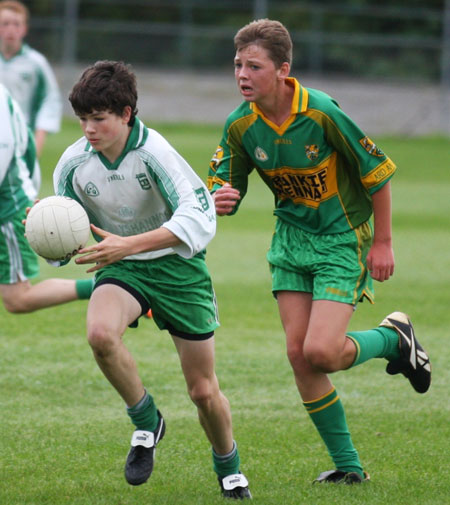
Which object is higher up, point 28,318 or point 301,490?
point 301,490

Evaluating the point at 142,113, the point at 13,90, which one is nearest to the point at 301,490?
the point at 13,90

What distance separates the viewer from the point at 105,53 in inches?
1284

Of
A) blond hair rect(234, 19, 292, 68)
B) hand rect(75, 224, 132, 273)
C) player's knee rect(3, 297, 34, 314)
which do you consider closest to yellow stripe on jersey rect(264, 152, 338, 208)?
blond hair rect(234, 19, 292, 68)

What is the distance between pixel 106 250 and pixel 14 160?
10.4 feet

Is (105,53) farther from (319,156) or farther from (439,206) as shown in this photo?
(319,156)

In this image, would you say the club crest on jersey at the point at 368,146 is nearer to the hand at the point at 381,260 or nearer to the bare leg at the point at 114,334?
the hand at the point at 381,260

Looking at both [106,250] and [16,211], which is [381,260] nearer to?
[106,250]

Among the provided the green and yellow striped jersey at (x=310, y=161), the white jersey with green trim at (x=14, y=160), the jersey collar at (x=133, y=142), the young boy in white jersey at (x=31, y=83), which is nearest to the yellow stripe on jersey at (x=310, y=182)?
the green and yellow striped jersey at (x=310, y=161)

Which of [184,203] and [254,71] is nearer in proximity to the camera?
[184,203]

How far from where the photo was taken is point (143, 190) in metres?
4.55

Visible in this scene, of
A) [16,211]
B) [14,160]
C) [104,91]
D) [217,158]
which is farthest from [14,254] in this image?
[104,91]

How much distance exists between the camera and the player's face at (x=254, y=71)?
4777mm

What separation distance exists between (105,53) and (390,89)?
377 inches

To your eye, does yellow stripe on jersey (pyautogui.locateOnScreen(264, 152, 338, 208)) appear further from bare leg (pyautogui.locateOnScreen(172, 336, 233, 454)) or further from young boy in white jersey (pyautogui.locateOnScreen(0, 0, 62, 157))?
young boy in white jersey (pyautogui.locateOnScreen(0, 0, 62, 157))
